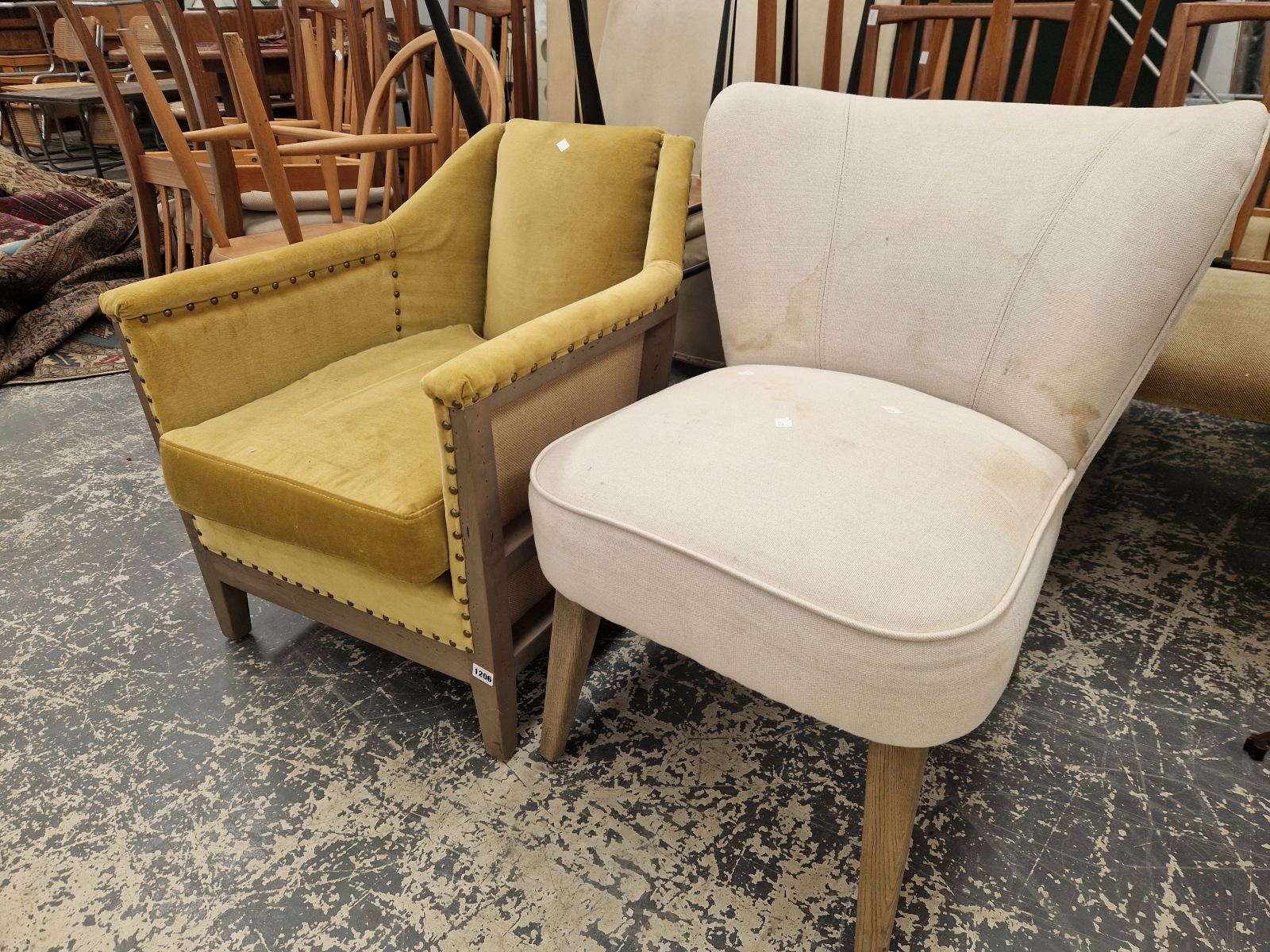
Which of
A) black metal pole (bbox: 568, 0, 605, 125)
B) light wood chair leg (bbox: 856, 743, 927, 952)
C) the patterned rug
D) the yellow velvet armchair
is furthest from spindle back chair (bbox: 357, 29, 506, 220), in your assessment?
light wood chair leg (bbox: 856, 743, 927, 952)

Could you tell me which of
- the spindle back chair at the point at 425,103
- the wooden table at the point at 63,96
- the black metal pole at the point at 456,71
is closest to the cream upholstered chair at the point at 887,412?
the black metal pole at the point at 456,71

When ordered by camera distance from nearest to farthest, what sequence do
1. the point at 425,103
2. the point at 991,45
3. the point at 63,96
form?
1. the point at 991,45
2. the point at 425,103
3. the point at 63,96

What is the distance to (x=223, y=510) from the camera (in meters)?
1.10

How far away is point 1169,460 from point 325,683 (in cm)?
200

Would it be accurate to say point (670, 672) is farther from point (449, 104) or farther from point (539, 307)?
point (449, 104)

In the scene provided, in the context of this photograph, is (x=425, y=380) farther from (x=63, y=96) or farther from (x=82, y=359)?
(x=63, y=96)

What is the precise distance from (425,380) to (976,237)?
712mm

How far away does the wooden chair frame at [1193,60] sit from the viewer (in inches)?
53.6

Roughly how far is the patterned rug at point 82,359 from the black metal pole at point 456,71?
138cm

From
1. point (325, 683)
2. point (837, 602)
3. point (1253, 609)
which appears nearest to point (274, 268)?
point (325, 683)

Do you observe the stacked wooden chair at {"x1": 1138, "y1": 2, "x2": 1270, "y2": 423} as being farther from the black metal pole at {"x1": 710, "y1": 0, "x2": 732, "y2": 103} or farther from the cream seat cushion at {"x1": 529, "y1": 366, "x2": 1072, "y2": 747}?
the black metal pole at {"x1": 710, "y1": 0, "x2": 732, "y2": 103}

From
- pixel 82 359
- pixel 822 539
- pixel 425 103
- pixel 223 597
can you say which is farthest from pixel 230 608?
pixel 82 359

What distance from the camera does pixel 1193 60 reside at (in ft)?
4.83

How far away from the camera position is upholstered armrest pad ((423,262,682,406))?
2.81ft
